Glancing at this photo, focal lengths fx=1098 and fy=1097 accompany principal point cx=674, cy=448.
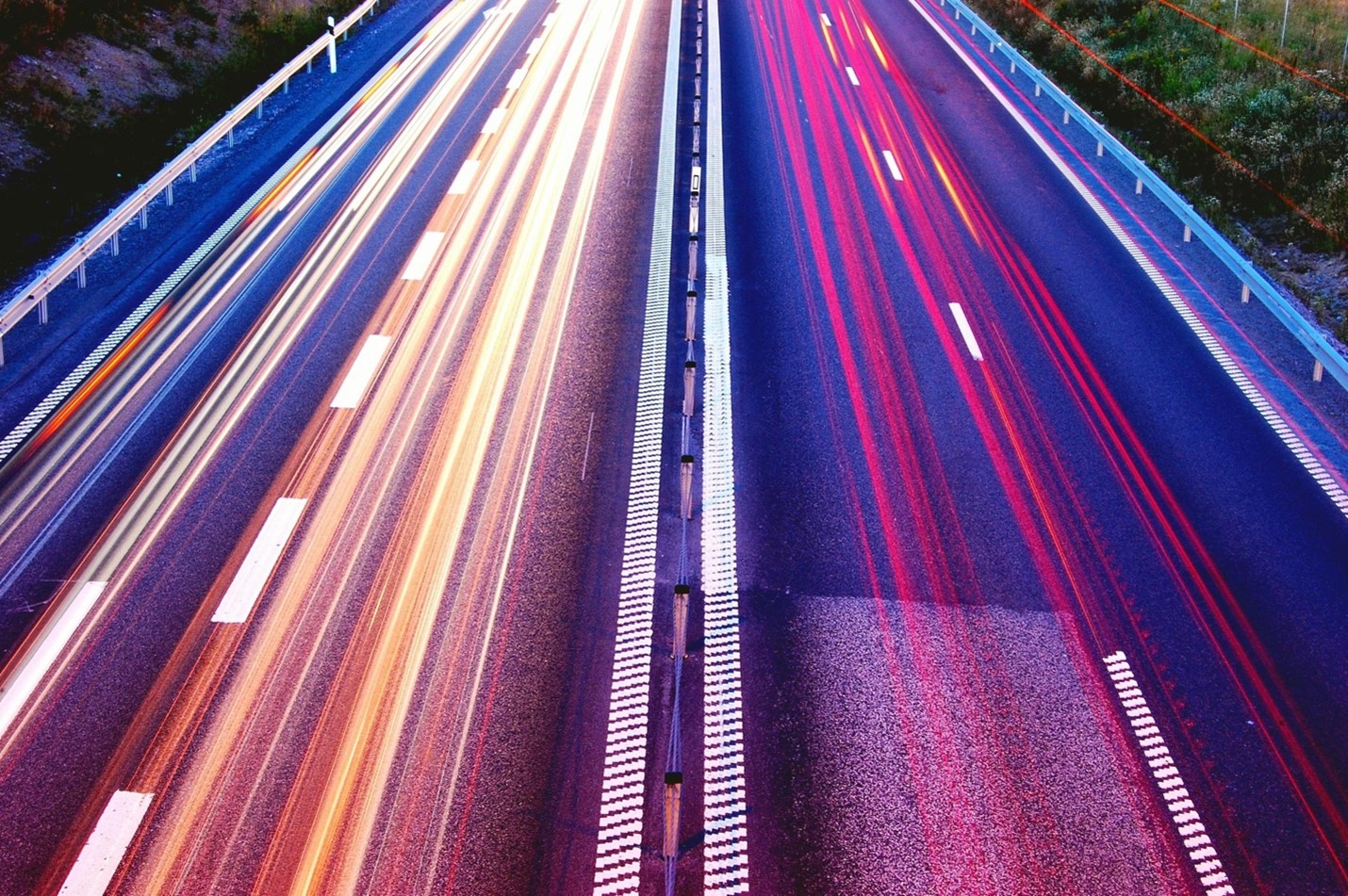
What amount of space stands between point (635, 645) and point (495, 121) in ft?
50.7

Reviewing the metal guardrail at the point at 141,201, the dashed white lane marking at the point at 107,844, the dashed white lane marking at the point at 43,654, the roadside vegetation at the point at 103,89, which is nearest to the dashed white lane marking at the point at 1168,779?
the dashed white lane marking at the point at 107,844

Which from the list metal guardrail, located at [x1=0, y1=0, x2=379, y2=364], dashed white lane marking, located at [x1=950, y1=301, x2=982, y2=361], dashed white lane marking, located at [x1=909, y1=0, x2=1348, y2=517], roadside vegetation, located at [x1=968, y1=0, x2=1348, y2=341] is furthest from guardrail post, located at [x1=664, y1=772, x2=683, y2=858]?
roadside vegetation, located at [x1=968, y1=0, x2=1348, y2=341]

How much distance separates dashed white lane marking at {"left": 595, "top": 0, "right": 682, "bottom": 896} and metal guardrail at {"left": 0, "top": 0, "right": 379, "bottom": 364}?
7.68m

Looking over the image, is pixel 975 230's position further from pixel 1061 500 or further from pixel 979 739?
pixel 979 739

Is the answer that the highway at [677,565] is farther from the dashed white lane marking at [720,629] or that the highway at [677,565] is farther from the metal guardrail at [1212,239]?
the metal guardrail at [1212,239]

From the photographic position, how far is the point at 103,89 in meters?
20.6

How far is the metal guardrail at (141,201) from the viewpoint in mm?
13828

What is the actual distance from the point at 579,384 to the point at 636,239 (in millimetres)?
4691

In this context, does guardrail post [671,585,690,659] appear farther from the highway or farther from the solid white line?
the solid white line

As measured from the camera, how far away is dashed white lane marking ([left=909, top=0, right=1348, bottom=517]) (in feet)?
38.3

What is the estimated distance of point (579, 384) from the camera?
13.2 m

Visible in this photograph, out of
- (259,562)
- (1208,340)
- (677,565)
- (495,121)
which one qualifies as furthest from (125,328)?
(1208,340)

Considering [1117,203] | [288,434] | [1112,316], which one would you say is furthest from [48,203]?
[1117,203]

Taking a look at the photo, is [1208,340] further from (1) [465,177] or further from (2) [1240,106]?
(1) [465,177]
